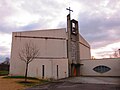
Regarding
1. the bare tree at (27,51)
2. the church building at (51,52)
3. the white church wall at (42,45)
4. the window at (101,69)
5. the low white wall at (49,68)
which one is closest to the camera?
the low white wall at (49,68)

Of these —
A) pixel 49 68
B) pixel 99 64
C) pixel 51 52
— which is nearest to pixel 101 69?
pixel 99 64

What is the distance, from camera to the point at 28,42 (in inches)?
1232

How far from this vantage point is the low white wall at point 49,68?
27219mm

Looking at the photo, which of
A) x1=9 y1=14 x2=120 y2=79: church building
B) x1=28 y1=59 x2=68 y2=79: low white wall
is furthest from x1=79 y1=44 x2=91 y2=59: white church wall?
x1=28 y1=59 x2=68 y2=79: low white wall

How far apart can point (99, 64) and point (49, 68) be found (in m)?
12.3

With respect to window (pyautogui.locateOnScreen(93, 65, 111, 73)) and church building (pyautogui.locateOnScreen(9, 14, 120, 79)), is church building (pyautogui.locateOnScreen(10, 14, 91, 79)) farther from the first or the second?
window (pyautogui.locateOnScreen(93, 65, 111, 73))

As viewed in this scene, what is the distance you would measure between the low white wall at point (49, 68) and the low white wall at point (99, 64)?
26.4ft

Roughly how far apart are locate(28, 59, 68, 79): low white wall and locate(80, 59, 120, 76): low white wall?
8.06 metres

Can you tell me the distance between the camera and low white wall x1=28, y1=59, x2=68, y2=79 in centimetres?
2722

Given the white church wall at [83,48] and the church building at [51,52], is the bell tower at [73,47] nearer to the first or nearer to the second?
the church building at [51,52]

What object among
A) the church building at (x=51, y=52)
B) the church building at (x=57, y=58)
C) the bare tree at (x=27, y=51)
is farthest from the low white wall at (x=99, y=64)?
the bare tree at (x=27, y=51)

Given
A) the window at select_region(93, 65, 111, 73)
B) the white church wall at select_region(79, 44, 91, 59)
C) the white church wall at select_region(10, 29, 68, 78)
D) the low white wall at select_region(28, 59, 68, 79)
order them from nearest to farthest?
the low white wall at select_region(28, 59, 68, 79), the white church wall at select_region(10, 29, 68, 78), the window at select_region(93, 65, 111, 73), the white church wall at select_region(79, 44, 91, 59)

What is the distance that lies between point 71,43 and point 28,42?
28.7 ft

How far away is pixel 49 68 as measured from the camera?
28484 millimetres
